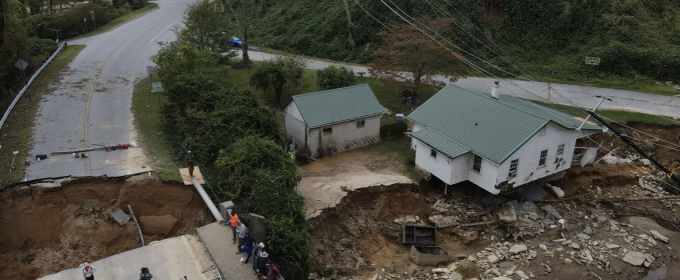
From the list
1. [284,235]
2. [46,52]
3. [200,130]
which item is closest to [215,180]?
[200,130]

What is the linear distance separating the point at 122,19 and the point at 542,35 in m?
51.2

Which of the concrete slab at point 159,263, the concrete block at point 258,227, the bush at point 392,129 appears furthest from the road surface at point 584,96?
the concrete slab at point 159,263

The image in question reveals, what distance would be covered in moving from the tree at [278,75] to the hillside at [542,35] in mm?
13263

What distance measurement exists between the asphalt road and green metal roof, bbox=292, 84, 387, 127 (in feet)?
33.6

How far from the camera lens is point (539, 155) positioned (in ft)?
87.4

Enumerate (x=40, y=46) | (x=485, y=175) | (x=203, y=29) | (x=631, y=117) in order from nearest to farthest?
1. (x=485, y=175)
2. (x=631, y=117)
3. (x=203, y=29)
4. (x=40, y=46)

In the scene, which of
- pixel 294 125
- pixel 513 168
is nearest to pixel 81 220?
pixel 294 125

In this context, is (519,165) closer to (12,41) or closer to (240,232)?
(240,232)

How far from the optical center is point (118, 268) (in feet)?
58.0

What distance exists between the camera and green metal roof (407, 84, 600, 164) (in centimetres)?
2553

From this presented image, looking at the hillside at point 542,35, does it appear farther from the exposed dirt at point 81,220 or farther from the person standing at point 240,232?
the person standing at point 240,232

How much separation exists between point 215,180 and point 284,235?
661cm

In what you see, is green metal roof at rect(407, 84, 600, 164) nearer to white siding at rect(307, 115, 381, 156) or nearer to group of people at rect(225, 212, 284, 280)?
white siding at rect(307, 115, 381, 156)

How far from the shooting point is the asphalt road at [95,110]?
24.6 m
